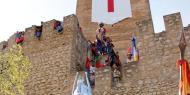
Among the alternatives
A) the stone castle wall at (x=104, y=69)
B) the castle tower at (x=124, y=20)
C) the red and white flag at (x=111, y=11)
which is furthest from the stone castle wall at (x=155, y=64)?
the castle tower at (x=124, y=20)

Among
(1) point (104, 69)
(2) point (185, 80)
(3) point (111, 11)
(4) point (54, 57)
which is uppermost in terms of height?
(3) point (111, 11)

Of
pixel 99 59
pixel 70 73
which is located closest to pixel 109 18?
pixel 99 59

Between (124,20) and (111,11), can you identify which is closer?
(111,11)

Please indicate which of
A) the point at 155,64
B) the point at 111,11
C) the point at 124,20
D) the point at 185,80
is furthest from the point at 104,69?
the point at 124,20

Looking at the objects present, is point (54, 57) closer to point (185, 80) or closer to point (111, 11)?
point (111, 11)

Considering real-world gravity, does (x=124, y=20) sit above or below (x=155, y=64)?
above

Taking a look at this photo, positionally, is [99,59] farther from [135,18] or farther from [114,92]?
[135,18]

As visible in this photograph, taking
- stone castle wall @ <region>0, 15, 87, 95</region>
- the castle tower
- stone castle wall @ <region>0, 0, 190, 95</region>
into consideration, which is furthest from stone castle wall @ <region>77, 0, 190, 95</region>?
the castle tower

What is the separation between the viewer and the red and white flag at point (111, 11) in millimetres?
13212

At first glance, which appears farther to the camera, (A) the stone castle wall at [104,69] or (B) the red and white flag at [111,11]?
(B) the red and white flag at [111,11]

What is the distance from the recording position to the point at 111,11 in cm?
1339

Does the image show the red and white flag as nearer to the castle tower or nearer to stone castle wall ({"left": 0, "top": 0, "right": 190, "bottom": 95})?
stone castle wall ({"left": 0, "top": 0, "right": 190, "bottom": 95})

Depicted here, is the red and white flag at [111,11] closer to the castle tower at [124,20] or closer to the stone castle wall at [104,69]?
the stone castle wall at [104,69]

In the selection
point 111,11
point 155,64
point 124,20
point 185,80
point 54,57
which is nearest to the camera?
point 185,80
